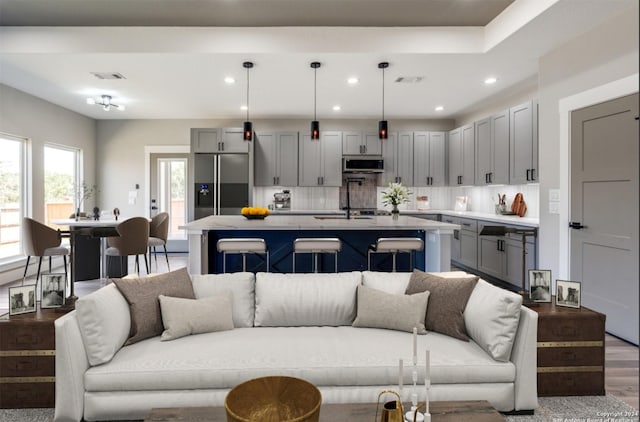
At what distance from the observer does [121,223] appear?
183 inches

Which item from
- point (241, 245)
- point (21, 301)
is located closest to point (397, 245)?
point (241, 245)

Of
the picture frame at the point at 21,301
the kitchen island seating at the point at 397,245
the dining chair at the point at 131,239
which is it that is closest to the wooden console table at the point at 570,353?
the kitchen island seating at the point at 397,245

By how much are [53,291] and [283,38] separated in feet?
9.84

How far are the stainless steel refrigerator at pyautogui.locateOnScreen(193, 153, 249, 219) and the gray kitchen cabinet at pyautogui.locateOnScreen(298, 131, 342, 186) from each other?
102 cm

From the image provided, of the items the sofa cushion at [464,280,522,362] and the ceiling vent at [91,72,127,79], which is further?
the ceiling vent at [91,72,127,79]

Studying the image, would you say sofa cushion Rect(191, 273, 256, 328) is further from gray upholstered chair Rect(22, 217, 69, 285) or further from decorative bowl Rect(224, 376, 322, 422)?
gray upholstered chair Rect(22, 217, 69, 285)

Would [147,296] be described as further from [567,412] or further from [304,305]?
[567,412]

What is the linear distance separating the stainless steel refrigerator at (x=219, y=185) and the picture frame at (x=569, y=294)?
16.7 ft

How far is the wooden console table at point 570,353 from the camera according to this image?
224 centimetres

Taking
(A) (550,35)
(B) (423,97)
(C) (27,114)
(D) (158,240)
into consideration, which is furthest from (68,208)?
(A) (550,35)

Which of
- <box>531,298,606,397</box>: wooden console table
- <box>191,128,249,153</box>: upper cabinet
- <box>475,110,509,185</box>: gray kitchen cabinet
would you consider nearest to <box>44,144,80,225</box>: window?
<box>191,128,249,153</box>: upper cabinet

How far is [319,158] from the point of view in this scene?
7129 mm

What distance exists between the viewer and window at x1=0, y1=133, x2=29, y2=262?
5316 mm

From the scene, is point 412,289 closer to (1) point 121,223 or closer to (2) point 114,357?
(2) point 114,357
